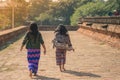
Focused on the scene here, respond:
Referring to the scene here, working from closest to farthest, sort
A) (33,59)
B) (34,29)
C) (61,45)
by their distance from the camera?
(33,59) → (34,29) → (61,45)

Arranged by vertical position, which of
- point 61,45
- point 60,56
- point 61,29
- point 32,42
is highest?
point 61,29

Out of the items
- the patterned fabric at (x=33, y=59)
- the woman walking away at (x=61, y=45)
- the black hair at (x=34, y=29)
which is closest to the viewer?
the patterned fabric at (x=33, y=59)

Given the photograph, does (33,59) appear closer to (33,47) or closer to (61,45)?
(33,47)

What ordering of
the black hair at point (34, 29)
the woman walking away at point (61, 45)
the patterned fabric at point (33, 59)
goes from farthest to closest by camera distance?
1. the woman walking away at point (61, 45)
2. the black hair at point (34, 29)
3. the patterned fabric at point (33, 59)

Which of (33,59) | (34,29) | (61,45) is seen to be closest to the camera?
(33,59)

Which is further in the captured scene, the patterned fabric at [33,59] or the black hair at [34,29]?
the black hair at [34,29]

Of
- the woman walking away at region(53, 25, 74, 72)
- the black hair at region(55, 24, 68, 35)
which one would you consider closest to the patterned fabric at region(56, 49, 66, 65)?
the woman walking away at region(53, 25, 74, 72)

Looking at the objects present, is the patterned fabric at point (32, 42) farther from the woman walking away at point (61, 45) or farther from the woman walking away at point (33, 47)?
the woman walking away at point (61, 45)

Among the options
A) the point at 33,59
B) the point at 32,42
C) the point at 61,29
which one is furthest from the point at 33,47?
the point at 61,29

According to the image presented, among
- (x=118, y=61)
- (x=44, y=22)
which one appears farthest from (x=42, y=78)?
(x=44, y=22)

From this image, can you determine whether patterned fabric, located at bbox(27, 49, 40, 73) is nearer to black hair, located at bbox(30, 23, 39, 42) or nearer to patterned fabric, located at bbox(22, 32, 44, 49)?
patterned fabric, located at bbox(22, 32, 44, 49)

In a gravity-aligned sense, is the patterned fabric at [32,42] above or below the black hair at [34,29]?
below

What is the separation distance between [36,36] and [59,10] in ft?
268

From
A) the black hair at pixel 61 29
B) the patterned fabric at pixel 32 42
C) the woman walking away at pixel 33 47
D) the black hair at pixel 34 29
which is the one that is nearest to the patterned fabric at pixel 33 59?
the woman walking away at pixel 33 47
